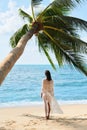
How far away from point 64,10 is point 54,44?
4.62ft

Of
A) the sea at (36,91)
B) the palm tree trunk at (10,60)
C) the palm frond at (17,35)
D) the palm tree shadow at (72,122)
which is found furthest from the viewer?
the sea at (36,91)

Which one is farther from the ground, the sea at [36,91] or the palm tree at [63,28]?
the palm tree at [63,28]

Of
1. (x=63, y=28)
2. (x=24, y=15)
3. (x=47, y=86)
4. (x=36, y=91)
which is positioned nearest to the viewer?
(x=47, y=86)

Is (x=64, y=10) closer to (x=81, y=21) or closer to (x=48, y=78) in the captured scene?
(x=81, y=21)

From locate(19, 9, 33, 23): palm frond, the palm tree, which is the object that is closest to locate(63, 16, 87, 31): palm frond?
the palm tree

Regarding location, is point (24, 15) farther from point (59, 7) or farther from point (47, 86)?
point (47, 86)

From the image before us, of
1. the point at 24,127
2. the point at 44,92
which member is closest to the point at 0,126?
the point at 24,127

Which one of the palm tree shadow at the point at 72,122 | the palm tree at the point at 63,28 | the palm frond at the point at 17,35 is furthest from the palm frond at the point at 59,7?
the palm tree shadow at the point at 72,122

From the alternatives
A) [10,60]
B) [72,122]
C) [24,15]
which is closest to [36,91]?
[24,15]

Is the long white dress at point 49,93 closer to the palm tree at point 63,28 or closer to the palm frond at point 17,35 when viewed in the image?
the palm tree at point 63,28

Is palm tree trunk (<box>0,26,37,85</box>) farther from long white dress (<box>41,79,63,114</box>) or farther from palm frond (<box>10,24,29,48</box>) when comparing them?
palm frond (<box>10,24,29,48</box>)

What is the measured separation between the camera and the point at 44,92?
40.3 feet

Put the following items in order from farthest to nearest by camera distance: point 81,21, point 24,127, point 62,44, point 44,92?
point 62,44
point 81,21
point 44,92
point 24,127

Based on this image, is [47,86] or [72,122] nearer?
[72,122]
